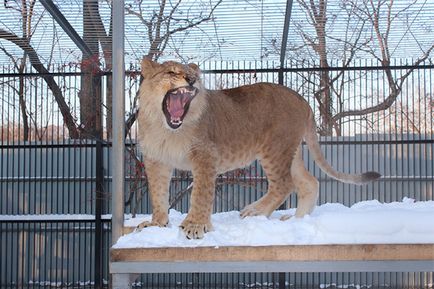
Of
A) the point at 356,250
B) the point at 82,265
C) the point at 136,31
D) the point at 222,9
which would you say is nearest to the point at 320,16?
the point at 222,9

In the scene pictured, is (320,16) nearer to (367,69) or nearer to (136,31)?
(367,69)

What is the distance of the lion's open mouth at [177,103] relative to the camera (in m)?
3.92

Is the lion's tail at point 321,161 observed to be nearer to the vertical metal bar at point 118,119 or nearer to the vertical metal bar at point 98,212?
the vertical metal bar at point 118,119

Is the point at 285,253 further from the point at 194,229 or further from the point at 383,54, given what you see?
the point at 383,54

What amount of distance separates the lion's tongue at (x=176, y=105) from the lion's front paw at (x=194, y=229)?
686mm

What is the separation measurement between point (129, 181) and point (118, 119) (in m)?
5.26

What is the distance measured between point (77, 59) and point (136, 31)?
1855 millimetres

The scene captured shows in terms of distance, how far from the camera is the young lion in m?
3.95

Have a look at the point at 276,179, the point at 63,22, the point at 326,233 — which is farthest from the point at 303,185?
the point at 63,22

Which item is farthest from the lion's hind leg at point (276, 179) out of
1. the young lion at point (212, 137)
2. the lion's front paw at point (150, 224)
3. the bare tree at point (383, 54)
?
the bare tree at point (383, 54)

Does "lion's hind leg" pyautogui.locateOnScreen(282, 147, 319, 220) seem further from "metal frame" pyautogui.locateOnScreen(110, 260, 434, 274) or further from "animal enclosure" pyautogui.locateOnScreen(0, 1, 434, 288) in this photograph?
"animal enclosure" pyautogui.locateOnScreen(0, 1, 434, 288)

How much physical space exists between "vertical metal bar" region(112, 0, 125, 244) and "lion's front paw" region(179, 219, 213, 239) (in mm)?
408

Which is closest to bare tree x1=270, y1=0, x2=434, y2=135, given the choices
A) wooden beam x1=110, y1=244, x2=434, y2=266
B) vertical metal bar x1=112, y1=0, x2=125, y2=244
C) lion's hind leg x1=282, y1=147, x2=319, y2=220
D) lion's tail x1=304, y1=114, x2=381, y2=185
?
lion's tail x1=304, y1=114, x2=381, y2=185

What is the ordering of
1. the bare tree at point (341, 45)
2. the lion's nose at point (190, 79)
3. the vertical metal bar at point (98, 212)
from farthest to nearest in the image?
the vertical metal bar at point (98, 212)
the bare tree at point (341, 45)
the lion's nose at point (190, 79)
